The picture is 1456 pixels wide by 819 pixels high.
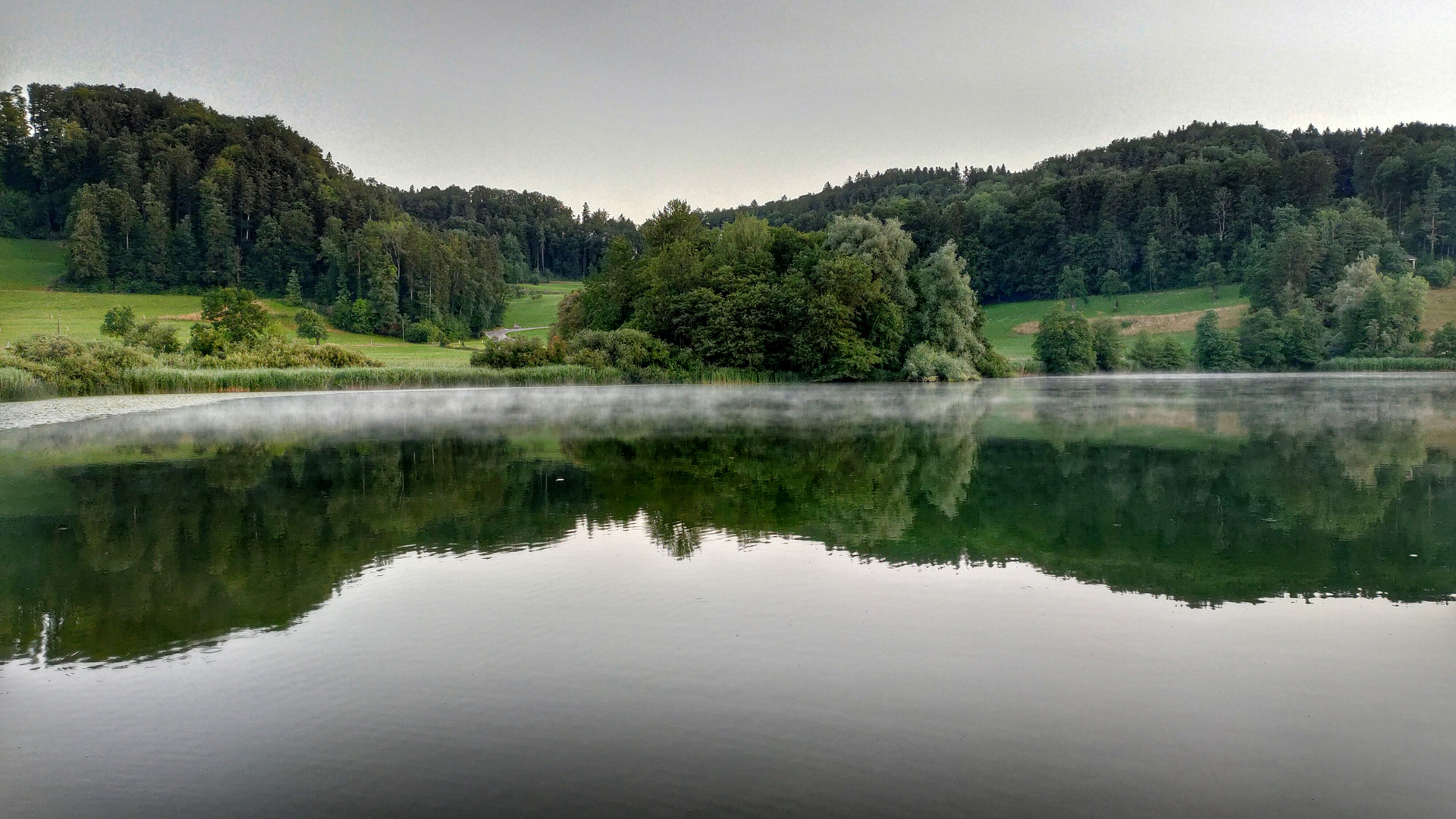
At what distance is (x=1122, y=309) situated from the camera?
110 metres

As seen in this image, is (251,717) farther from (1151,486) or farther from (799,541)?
(1151,486)

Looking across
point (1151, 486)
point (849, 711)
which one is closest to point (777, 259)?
point (1151, 486)

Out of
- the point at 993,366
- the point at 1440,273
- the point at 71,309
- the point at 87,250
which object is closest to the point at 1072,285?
the point at 1440,273

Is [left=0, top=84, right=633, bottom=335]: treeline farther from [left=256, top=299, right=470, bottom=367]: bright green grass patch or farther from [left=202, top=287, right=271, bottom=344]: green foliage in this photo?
[left=202, top=287, right=271, bottom=344]: green foliage

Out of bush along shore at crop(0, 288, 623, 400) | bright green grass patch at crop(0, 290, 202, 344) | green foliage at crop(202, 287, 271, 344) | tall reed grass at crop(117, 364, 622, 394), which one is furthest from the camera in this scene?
bright green grass patch at crop(0, 290, 202, 344)

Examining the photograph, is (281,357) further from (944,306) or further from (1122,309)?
(1122,309)

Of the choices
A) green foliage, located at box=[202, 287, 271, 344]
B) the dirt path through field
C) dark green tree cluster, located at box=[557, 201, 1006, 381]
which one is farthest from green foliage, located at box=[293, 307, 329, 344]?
the dirt path through field

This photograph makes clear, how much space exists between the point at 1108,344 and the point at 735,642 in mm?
90681

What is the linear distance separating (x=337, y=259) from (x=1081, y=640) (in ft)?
408

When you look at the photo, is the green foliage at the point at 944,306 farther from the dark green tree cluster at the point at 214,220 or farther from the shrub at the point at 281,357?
the dark green tree cluster at the point at 214,220

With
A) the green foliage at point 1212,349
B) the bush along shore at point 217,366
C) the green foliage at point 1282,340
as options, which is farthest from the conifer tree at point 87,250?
the green foliage at point 1282,340

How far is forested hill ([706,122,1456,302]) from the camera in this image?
115562 mm

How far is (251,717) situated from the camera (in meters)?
Answer: 6.19

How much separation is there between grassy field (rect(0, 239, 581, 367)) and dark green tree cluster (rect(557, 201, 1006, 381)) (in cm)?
1831
